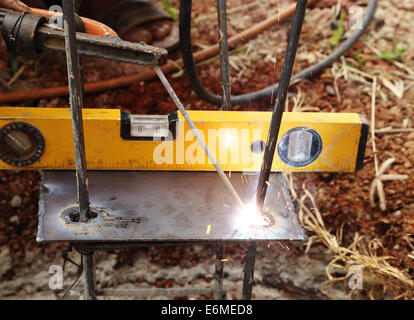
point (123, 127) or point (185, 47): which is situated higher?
point (185, 47)

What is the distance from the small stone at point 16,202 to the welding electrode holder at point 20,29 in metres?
1.07

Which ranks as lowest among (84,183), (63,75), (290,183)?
(290,183)

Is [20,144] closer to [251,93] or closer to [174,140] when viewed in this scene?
[174,140]

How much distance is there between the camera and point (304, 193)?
6.73ft

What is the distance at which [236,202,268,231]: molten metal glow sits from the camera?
1225 mm

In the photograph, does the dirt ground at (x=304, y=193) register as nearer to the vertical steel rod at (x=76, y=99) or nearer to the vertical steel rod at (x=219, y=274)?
the vertical steel rod at (x=219, y=274)

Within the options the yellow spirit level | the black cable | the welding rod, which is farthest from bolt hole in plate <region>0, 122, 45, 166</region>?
the black cable

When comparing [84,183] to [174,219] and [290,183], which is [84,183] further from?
[290,183]

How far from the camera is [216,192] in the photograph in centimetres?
138

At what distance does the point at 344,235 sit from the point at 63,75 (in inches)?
58.8

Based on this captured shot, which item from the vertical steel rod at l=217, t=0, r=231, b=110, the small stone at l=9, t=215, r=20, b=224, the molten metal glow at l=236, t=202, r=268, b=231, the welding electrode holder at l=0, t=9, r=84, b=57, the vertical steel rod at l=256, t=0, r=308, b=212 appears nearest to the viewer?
the vertical steel rod at l=256, t=0, r=308, b=212

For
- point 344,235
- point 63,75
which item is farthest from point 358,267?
point 63,75

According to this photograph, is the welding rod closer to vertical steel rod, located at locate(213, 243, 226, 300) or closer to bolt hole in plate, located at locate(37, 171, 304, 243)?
bolt hole in plate, located at locate(37, 171, 304, 243)

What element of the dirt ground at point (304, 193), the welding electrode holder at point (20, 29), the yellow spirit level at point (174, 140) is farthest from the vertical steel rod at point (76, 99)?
the dirt ground at point (304, 193)
